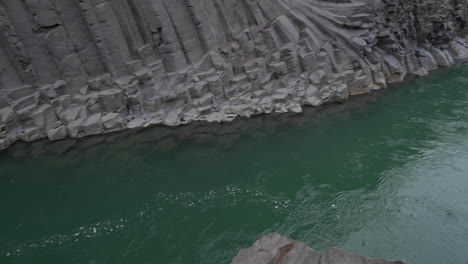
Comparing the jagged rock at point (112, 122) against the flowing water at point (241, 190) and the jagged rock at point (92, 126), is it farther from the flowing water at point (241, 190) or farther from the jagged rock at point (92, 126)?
the flowing water at point (241, 190)

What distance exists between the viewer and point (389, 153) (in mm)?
9672

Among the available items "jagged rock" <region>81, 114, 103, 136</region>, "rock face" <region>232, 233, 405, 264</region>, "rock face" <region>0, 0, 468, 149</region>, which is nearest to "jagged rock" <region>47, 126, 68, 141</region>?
"rock face" <region>0, 0, 468, 149</region>

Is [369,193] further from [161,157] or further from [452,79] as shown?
[452,79]

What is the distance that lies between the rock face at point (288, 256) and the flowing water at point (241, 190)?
2.25 metres

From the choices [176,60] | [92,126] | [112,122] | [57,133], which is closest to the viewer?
[57,133]

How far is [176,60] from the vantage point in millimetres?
11789

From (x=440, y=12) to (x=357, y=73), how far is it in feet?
26.4

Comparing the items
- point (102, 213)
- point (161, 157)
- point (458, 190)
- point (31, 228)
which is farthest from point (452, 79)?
point (31, 228)

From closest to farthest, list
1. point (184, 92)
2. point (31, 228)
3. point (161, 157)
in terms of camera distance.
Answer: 1. point (31, 228)
2. point (161, 157)
3. point (184, 92)

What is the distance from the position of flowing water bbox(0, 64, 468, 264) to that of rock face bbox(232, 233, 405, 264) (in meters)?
2.25

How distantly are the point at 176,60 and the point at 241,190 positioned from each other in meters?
5.74

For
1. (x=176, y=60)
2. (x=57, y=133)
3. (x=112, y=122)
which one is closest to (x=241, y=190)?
(x=112, y=122)

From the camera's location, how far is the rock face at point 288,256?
152 inches

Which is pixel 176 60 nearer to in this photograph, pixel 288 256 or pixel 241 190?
pixel 241 190
